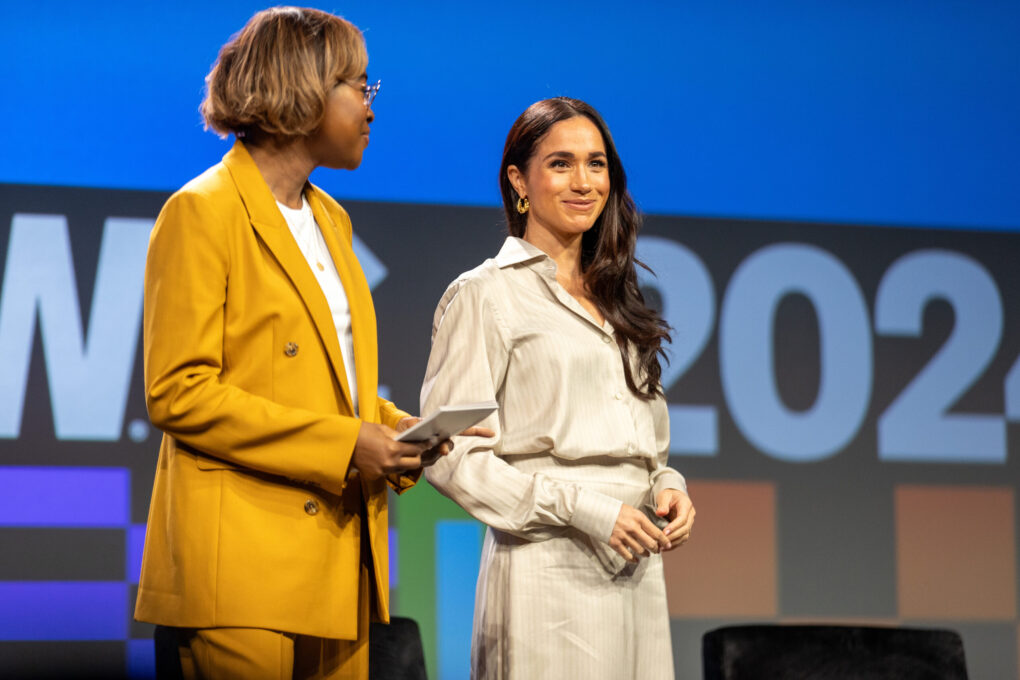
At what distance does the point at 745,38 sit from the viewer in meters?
3.88

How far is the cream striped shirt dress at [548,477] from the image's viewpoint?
2.02 meters

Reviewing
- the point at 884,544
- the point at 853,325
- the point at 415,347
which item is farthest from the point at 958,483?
the point at 415,347

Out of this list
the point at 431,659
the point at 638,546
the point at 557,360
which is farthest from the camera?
the point at 431,659

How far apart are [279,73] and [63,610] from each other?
2.23 meters

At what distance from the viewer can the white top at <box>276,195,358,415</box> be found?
5.75 ft

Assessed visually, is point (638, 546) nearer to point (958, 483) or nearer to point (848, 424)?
point (848, 424)

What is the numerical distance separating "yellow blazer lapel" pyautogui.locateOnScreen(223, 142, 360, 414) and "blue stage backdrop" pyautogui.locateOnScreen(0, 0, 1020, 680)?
1817mm

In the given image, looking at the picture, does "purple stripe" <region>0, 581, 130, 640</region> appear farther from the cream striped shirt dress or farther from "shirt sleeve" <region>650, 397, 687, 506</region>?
"shirt sleeve" <region>650, 397, 687, 506</region>

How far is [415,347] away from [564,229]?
4.45ft

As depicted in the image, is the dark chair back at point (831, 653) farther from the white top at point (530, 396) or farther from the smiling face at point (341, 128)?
the smiling face at point (341, 128)

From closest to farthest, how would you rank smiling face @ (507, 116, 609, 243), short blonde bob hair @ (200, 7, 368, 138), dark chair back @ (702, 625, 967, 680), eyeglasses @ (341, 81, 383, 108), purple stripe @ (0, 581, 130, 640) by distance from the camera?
short blonde bob hair @ (200, 7, 368, 138) < eyeglasses @ (341, 81, 383, 108) < smiling face @ (507, 116, 609, 243) < dark chair back @ (702, 625, 967, 680) < purple stripe @ (0, 581, 130, 640)

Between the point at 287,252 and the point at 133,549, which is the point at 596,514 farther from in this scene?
the point at 133,549

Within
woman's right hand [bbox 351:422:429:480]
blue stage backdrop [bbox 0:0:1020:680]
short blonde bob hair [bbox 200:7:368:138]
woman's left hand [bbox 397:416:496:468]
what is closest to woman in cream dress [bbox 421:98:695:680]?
woman's left hand [bbox 397:416:496:468]

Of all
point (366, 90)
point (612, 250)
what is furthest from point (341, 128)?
point (612, 250)
